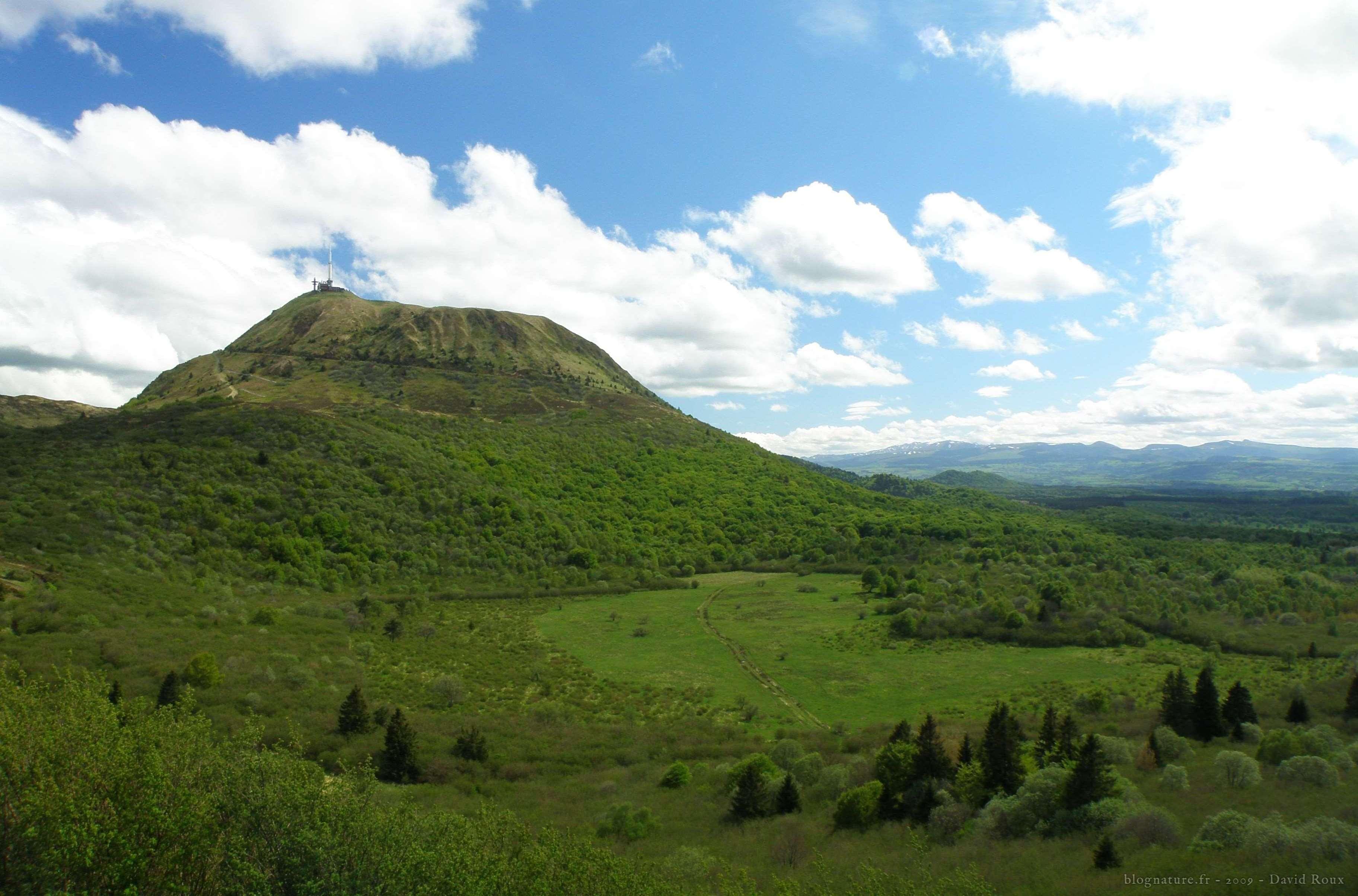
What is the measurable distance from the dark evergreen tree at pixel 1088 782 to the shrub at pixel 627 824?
1577 centimetres

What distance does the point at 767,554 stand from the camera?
94625 millimetres

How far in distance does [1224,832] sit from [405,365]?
140 metres

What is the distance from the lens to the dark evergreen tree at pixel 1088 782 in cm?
2467

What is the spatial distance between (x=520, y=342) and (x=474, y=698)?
128m

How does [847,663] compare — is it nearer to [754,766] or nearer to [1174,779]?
[754,766]

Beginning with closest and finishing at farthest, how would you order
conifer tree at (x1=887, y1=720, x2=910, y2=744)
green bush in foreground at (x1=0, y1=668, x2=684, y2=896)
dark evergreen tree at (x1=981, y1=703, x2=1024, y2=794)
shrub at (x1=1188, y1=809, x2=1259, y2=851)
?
green bush in foreground at (x1=0, y1=668, x2=684, y2=896) → shrub at (x1=1188, y1=809, x2=1259, y2=851) → dark evergreen tree at (x1=981, y1=703, x2=1024, y2=794) → conifer tree at (x1=887, y1=720, x2=910, y2=744)

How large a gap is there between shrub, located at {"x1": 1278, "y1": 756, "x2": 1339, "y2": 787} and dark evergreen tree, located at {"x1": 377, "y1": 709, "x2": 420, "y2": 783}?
119 ft

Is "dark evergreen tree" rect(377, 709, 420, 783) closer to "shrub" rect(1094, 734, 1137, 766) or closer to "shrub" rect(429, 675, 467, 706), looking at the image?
"shrub" rect(429, 675, 467, 706)

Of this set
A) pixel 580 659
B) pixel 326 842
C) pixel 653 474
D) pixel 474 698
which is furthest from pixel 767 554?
pixel 326 842

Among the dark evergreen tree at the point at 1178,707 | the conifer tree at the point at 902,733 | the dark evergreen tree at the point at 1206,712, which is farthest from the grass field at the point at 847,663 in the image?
the conifer tree at the point at 902,733

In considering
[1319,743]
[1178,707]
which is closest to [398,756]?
[1178,707]

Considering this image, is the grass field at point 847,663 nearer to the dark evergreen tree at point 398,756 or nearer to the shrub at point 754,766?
the shrub at point 754,766

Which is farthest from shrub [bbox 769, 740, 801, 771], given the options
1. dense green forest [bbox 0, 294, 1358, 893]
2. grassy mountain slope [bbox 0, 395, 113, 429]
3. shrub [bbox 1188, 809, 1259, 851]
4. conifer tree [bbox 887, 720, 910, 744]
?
grassy mountain slope [bbox 0, 395, 113, 429]

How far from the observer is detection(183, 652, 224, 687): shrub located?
3250 cm
